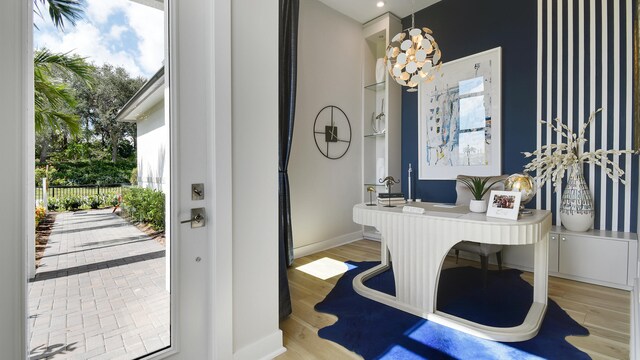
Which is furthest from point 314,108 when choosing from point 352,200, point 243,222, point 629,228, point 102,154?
point 629,228

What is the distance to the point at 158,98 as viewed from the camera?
137 cm

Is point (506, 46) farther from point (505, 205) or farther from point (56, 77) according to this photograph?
point (56, 77)

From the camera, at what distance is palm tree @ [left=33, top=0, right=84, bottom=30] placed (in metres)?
1.06

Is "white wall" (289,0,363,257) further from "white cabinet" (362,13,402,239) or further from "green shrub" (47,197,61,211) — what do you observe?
"green shrub" (47,197,61,211)

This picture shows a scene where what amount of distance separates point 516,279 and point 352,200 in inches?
88.7

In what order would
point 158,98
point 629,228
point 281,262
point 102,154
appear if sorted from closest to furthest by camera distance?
point 102,154 < point 158,98 < point 281,262 < point 629,228

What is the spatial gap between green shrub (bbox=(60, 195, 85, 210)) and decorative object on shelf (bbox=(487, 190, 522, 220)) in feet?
7.55

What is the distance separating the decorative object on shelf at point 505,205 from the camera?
6.10 feet

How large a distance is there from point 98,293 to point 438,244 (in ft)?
6.40

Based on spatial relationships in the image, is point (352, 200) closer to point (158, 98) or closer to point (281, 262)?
point (281, 262)

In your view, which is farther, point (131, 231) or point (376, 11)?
point (376, 11)

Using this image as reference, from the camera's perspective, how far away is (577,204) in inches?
→ 111

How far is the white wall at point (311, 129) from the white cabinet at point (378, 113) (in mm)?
115

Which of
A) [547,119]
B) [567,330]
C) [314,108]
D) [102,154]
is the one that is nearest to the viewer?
[102,154]
